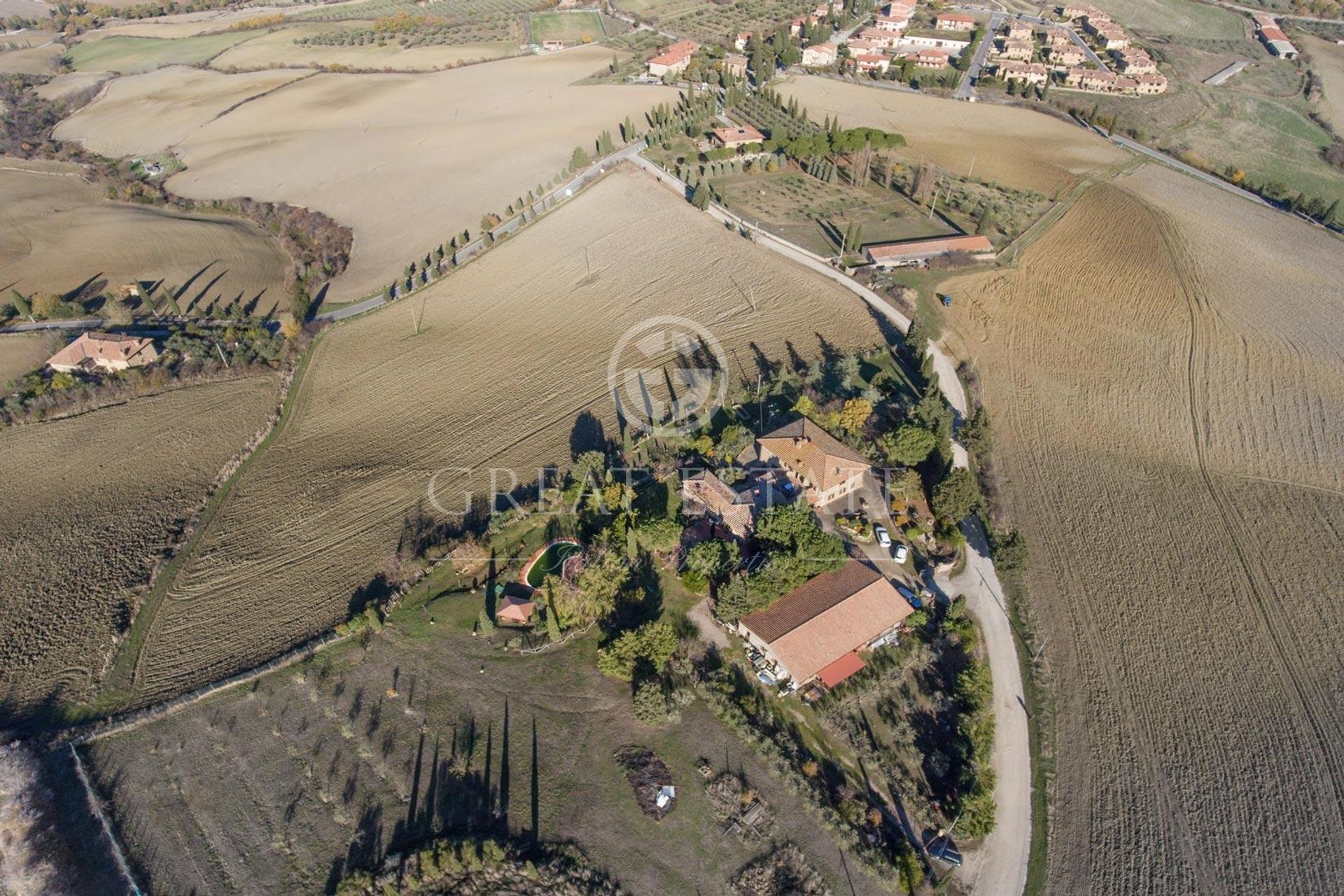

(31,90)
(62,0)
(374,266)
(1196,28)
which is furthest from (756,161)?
(62,0)

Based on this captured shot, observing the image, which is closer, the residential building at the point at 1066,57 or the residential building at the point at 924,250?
the residential building at the point at 924,250

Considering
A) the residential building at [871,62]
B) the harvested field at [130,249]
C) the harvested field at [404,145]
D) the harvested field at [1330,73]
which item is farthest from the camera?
the residential building at [871,62]

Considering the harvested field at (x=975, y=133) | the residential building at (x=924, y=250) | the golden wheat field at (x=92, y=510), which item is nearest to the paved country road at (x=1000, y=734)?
the residential building at (x=924, y=250)

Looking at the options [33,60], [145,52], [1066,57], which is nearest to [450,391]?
[1066,57]

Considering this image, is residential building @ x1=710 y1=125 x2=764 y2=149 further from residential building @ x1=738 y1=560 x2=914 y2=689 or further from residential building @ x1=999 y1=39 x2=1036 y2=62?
residential building @ x1=738 y1=560 x2=914 y2=689

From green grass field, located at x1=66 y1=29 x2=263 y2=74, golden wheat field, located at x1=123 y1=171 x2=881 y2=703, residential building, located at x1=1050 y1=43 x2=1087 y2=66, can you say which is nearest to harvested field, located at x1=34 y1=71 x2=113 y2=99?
green grass field, located at x1=66 y1=29 x2=263 y2=74

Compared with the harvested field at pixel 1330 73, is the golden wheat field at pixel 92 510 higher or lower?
lower

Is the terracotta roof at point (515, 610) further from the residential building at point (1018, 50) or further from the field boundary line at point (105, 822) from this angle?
the residential building at point (1018, 50)
